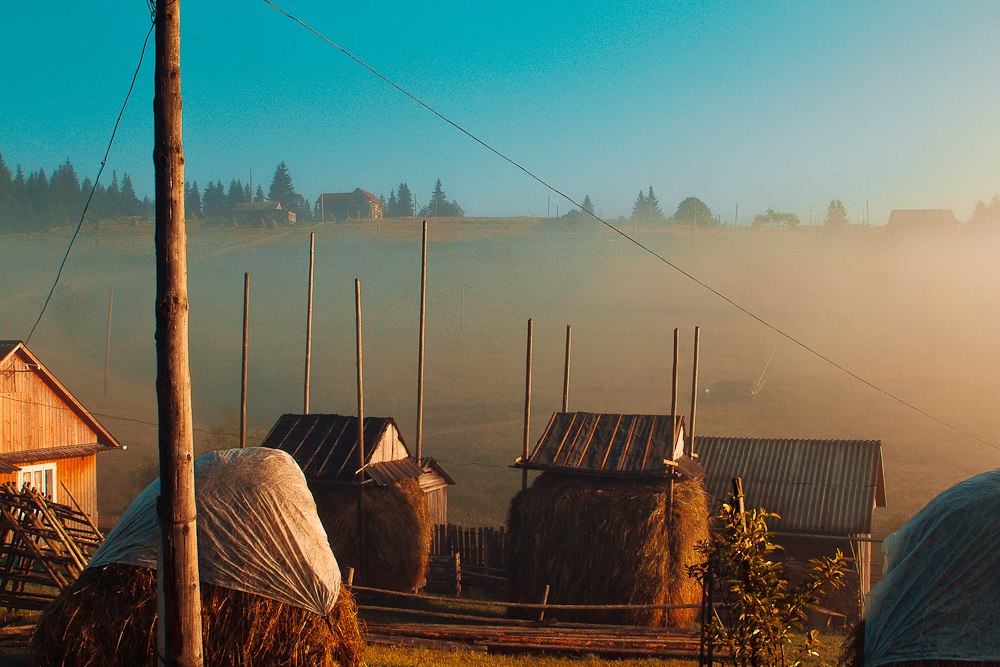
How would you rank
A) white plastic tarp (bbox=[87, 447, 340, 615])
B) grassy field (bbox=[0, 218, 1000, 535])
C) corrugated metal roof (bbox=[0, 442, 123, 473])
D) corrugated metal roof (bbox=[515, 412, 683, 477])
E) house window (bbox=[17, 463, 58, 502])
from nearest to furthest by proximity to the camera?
white plastic tarp (bbox=[87, 447, 340, 615]) → corrugated metal roof (bbox=[515, 412, 683, 477]) → corrugated metal roof (bbox=[0, 442, 123, 473]) → house window (bbox=[17, 463, 58, 502]) → grassy field (bbox=[0, 218, 1000, 535])

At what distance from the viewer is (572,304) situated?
130 m

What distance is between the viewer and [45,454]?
96.0 feet

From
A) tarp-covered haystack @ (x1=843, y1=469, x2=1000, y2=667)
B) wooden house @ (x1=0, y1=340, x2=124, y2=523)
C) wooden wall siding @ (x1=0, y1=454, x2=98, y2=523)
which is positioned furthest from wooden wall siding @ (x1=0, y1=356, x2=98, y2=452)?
tarp-covered haystack @ (x1=843, y1=469, x2=1000, y2=667)

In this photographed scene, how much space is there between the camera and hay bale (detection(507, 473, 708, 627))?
22.0 meters

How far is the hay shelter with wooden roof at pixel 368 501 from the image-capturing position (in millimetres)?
26000

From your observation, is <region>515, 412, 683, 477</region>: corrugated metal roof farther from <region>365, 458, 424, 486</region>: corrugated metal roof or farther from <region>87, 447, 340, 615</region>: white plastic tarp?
<region>87, 447, 340, 615</region>: white plastic tarp

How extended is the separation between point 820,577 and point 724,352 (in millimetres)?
89708

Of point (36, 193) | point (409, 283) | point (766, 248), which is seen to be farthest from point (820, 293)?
point (36, 193)

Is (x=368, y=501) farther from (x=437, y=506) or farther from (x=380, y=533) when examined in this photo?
(x=437, y=506)

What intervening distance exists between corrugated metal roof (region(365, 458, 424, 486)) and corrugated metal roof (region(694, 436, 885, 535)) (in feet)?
32.1

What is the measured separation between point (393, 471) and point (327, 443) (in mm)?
2236

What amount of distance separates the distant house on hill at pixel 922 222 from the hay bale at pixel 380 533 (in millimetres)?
170909

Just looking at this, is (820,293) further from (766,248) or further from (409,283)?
(409,283)

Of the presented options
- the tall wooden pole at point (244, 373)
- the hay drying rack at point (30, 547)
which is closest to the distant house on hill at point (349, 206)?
the tall wooden pole at point (244, 373)
